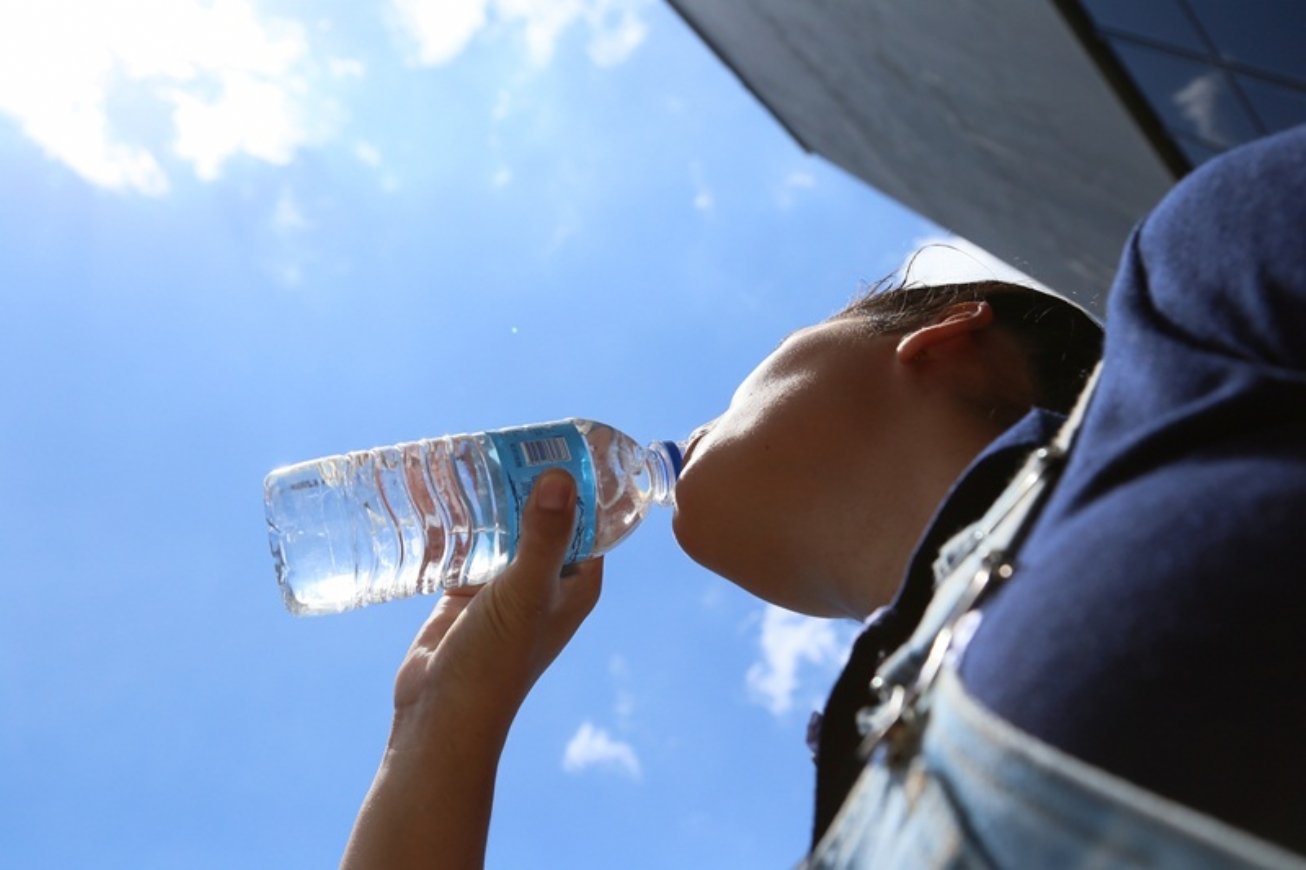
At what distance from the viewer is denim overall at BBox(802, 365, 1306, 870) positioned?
0.79 m

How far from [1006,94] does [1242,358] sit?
8359 mm

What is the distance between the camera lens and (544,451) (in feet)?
8.48

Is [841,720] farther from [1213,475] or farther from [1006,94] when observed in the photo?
[1006,94]

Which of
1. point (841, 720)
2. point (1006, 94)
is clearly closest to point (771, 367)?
point (841, 720)

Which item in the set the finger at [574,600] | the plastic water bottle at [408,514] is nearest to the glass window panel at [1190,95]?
the plastic water bottle at [408,514]

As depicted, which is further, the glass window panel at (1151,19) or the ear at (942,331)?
the glass window panel at (1151,19)

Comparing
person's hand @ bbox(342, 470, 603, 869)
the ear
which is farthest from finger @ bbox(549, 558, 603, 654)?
the ear

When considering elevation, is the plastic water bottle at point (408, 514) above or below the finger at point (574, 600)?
above

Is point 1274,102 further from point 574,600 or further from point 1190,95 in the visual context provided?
point 574,600

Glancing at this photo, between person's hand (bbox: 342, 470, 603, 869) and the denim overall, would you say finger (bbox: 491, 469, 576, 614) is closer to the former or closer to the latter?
person's hand (bbox: 342, 470, 603, 869)

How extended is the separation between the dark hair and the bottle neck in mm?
679

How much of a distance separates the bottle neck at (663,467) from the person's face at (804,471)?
0.62 metres

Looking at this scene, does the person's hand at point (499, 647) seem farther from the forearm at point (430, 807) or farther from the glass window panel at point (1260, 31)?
the glass window panel at point (1260, 31)

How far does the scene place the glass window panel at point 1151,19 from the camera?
7.07 meters
